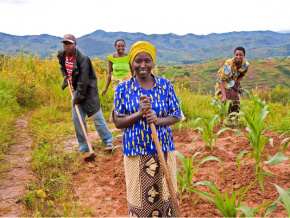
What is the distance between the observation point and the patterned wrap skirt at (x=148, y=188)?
1.59m

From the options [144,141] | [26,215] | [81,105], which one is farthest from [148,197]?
[81,105]

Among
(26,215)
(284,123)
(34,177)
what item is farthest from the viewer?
(284,123)

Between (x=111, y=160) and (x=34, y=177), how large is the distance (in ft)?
3.41

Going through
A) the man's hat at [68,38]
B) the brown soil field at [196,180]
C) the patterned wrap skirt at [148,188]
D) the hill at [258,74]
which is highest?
the man's hat at [68,38]

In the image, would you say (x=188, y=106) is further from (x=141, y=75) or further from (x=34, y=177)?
(x=141, y=75)

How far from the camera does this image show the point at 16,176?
9.53 feet

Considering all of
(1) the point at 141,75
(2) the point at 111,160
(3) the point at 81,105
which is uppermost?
(1) the point at 141,75

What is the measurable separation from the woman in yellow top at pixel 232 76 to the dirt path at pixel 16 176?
335 cm

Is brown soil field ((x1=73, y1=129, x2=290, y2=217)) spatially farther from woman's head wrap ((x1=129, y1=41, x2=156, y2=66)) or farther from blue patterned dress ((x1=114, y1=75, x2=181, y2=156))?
woman's head wrap ((x1=129, y1=41, x2=156, y2=66))

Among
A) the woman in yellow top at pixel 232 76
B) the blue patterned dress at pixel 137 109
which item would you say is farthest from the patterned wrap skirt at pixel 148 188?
the woman in yellow top at pixel 232 76

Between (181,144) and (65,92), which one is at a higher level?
(65,92)

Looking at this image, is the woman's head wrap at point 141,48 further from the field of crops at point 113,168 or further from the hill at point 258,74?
the hill at point 258,74

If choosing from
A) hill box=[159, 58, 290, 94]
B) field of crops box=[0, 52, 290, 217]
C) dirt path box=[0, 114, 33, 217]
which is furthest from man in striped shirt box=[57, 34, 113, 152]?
hill box=[159, 58, 290, 94]

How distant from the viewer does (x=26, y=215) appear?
2.22 metres
